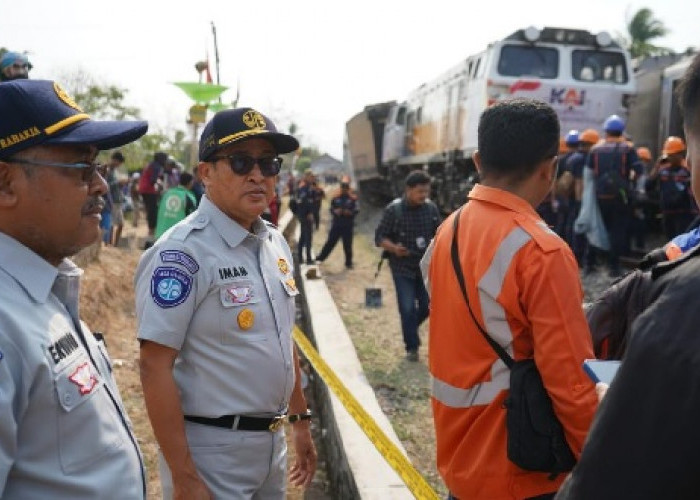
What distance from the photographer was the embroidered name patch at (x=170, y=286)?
229cm

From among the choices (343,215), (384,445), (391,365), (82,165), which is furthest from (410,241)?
(343,215)

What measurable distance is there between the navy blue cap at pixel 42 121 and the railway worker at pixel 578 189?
959cm

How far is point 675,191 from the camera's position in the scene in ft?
31.8

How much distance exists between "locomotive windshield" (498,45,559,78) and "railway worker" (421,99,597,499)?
11264mm

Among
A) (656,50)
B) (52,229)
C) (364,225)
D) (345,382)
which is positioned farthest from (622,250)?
(656,50)

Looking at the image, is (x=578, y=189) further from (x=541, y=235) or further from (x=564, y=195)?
(x=541, y=235)

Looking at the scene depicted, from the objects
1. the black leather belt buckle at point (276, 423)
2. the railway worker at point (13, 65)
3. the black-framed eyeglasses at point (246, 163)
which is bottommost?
the black leather belt buckle at point (276, 423)

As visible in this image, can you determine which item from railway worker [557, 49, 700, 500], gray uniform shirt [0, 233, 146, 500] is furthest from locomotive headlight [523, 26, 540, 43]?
railway worker [557, 49, 700, 500]

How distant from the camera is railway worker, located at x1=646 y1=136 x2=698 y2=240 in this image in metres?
9.71

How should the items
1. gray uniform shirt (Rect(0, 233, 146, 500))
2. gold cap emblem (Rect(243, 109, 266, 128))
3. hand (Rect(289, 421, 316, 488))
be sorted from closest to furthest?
gray uniform shirt (Rect(0, 233, 146, 500)) < gold cap emblem (Rect(243, 109, 266, 128)) < hand (Rect(289, 421, 316, 488))

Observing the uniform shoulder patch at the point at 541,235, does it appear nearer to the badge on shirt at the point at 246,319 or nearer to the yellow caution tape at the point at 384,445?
the badge on shirt at the point at 246,319

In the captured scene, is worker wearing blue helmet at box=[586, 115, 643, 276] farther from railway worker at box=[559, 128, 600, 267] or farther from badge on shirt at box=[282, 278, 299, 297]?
badge on shirt at box=[282, 278, 299, 297]

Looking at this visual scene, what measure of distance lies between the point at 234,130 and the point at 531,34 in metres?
11.6

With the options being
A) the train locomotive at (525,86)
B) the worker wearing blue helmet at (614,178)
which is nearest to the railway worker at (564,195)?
the worker wearing blue helmet at (614,178)
